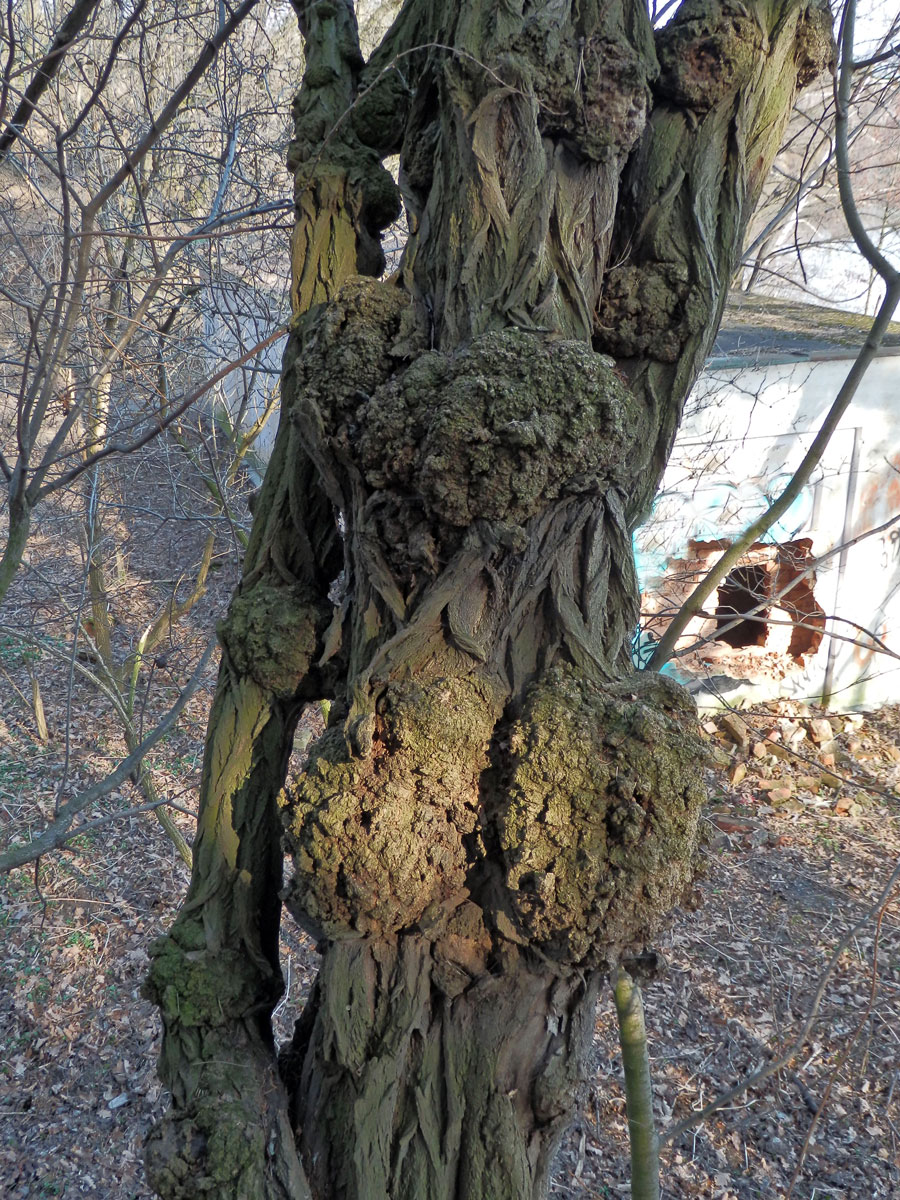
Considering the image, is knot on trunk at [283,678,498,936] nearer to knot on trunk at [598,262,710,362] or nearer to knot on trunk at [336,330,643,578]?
knot on trunk at [336,330,643,578]

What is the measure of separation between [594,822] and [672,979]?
17.0 ft

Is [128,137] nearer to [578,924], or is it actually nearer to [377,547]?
[377,547]

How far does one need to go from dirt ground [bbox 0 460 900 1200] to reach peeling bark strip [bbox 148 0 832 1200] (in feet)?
4.54

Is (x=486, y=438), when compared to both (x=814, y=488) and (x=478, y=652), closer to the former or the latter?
(x=478, y=652)

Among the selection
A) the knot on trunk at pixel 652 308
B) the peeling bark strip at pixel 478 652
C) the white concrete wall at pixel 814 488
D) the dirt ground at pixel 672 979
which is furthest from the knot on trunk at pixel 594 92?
the white concrete wall at pixel 814 488

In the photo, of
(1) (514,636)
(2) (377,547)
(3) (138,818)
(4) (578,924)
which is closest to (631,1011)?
(4) (578,924)

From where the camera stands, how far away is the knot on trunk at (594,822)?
4.85 feet

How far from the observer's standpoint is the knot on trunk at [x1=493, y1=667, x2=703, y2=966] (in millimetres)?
1479

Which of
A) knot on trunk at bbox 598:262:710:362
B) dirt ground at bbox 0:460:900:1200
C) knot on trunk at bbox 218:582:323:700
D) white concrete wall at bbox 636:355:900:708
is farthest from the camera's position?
white concrete wall at bbox 636:355:900:708

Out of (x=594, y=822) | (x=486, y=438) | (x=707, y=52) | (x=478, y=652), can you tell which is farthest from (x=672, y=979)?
(x=707, y=52)

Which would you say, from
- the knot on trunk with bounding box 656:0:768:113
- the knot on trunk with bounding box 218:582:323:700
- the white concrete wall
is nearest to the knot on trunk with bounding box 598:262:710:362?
the knot on trunk with bounding box 656:0:768:113

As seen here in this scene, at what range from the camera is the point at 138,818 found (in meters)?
7.22

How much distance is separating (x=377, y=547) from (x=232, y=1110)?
122cm

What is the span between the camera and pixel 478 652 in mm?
1619
